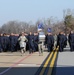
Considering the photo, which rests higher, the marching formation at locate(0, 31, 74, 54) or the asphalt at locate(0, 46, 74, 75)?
the marching formation at locate(0, 31, 74, 54)

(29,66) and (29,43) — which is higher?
(29,43)

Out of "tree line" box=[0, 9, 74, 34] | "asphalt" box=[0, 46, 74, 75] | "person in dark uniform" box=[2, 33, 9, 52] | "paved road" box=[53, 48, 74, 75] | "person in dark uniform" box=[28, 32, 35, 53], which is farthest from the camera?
"tree line" box=[0, 9, 74, 34]

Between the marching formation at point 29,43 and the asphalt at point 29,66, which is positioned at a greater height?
the marching formation at point 29,43

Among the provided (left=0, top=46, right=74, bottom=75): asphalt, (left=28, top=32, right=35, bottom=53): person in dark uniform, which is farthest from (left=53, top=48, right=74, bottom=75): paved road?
(left=28, top=32, right=35, bottom=53): person in dark uniform

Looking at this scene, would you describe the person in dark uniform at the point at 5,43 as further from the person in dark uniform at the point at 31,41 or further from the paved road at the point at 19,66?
the paved road at the point at 19,66

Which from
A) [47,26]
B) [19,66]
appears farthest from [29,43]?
[47,26]

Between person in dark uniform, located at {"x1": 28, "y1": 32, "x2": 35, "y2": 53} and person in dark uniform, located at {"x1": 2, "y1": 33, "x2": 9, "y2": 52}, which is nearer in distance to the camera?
person in dark uniform, located at {"x1": 28, "y1": 32, "x2": 35, "y2": 53}

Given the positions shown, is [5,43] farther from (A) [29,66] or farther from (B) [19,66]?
(A) [29,66]

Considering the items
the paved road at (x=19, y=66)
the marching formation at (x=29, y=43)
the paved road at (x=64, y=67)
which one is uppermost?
the marching formation at (x=29, y=43)

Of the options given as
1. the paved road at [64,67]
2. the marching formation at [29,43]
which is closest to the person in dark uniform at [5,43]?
the marching formation at [29,43]

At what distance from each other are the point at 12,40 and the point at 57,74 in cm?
1937

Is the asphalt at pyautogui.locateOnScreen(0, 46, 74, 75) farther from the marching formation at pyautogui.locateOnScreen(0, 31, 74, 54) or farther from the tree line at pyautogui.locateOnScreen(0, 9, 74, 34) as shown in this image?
the tree line at pyautogui.locateOnScreen(0, 9, 74, 34)

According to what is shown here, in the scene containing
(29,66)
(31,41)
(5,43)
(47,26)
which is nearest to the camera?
(29,66)

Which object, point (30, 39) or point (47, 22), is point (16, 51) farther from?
point (47, 22)
